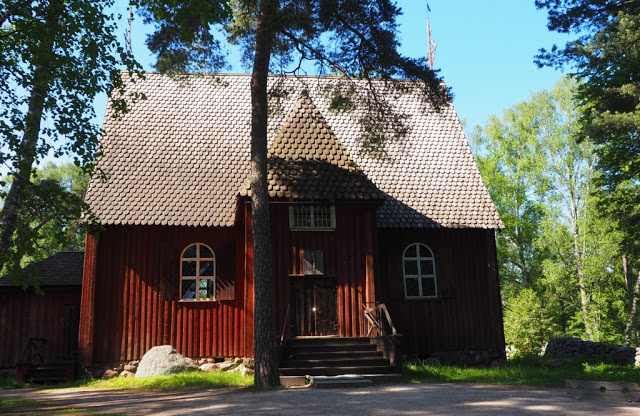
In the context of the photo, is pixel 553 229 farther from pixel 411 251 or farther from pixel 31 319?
pixel 31 319

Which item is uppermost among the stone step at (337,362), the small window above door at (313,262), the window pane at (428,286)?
the small window above door at (313,262)

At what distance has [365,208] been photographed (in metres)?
15.6

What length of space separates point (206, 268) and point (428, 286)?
268 inches

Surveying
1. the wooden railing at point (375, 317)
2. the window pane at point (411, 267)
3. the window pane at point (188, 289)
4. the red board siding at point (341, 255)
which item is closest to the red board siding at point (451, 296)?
the window pane at point (411, 267)

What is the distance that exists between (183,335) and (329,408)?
8.78m

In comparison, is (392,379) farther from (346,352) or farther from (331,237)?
(331,237)

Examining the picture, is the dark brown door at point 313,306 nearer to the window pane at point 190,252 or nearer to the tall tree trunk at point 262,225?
the tall tree trunk at point 262,225

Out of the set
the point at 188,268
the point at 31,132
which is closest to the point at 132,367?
the point at 188,268

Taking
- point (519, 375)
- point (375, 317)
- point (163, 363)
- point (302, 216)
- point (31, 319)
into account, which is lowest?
point (519, 375)

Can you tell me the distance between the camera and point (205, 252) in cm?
1702

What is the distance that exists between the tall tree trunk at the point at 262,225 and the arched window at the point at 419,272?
6.22 m

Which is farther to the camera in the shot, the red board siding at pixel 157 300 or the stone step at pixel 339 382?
the red board siding at pixel 157 300

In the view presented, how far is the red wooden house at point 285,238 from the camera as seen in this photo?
15.2 metres

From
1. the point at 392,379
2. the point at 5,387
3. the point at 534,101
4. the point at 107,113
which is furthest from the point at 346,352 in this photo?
the point at 534,101
